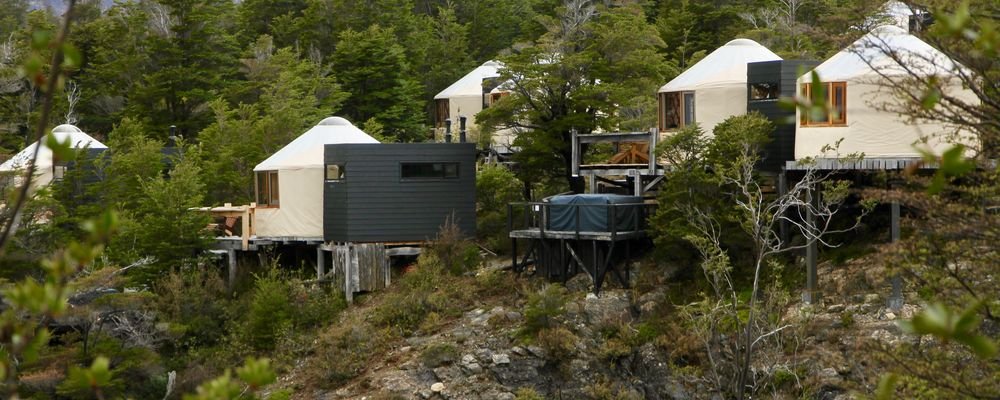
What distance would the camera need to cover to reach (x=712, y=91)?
2347 cm

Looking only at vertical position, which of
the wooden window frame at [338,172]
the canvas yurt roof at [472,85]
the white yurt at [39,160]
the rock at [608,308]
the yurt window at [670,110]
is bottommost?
the rock at [608,308]

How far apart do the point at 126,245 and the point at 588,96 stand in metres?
9.96

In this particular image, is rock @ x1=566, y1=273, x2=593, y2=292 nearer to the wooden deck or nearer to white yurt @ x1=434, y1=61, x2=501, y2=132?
the wooden deck

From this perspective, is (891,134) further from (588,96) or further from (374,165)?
(374,165)

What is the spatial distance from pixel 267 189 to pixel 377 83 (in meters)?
13.4

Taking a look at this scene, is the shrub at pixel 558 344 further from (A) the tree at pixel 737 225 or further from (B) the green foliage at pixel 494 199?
(B) the green foliage at pixel 494 199

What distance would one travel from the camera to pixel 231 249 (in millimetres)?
26484

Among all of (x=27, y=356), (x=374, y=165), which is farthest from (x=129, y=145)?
(x=27, y=356)

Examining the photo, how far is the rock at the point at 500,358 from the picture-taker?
20125 mm

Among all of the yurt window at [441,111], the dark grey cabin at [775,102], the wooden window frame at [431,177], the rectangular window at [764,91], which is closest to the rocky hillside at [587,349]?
the dark grey cabin at [775,102]

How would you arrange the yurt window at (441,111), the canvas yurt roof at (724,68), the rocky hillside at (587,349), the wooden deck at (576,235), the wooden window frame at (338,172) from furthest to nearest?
the yurt window at (441,111), the wooden window frame at (338,172), the canvas yurt roof at (724,68), the wooden deck at (576,235), the rocky hillside at (587,349)

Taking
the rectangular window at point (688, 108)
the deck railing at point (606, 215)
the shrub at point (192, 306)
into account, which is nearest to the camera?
the deck railing at point (606, 215)

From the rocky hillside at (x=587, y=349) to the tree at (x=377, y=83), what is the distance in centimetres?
1708

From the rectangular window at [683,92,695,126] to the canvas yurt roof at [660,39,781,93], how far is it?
17cm
